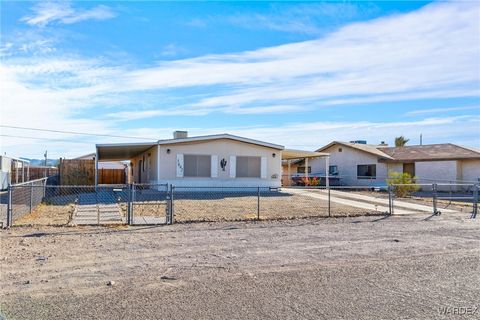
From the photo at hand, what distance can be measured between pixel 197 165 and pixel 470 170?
18.8 m

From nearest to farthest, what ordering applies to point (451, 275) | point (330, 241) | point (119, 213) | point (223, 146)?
point (451, 275) < point (330, 241) < point (119, 213) < point (223, 146)

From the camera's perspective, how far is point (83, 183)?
2553cm

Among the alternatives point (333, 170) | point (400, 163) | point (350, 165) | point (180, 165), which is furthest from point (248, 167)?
point (400, 163)

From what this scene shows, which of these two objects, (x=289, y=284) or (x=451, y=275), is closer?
(x=289, y=284)

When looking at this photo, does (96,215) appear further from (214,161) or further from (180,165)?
(214,161)

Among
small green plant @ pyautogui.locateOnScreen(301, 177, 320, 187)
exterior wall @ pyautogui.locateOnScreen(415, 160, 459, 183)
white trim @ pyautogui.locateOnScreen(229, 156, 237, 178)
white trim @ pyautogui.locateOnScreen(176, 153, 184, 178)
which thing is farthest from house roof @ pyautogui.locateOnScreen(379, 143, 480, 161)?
white trim @ pyautogui.locateOnScreen(176, 153, 184, 178)

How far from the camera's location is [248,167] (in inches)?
1029

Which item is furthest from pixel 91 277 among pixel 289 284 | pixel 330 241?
pixel 330 241

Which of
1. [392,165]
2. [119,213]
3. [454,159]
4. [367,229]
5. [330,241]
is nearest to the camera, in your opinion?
[330,241]

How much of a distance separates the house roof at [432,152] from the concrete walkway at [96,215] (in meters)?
23.7

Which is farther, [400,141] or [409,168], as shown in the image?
[400,141]

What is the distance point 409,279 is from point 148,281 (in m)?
3.74

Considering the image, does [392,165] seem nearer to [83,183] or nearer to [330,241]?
[83,183]

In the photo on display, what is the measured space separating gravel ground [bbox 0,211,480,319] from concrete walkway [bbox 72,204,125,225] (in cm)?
151
